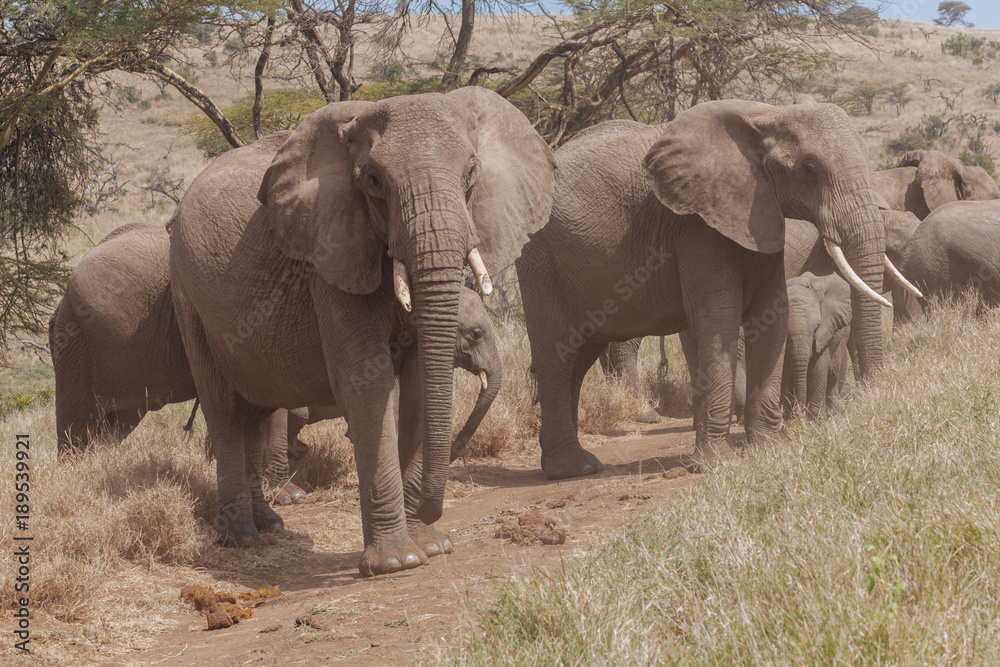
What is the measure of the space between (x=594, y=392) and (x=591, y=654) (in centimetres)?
778

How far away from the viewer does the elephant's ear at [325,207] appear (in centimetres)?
546

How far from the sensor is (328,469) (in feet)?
29.5

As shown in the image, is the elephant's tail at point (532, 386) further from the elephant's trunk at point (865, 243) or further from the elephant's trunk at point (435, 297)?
the elephant's trunk at point (435, 297)

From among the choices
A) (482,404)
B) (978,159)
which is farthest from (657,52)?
(978,159)

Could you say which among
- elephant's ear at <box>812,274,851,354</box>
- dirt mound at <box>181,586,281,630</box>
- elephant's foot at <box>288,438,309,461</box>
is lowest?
dirt mound at <box>181,586,281,630</box>

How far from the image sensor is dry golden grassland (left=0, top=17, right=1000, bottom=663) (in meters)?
3.09

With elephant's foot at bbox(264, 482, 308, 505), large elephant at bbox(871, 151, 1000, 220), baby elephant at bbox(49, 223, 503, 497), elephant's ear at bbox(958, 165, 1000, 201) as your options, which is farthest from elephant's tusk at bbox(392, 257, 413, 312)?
elephant's ear at bbox(958, 165, 1000, 201)

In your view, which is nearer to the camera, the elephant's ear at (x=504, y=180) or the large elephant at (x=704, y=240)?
the elephant's ear at (x=504, y=180)

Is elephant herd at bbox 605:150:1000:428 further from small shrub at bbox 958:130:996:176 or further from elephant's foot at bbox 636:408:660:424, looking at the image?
small shrub at bbox 958:130:996:176

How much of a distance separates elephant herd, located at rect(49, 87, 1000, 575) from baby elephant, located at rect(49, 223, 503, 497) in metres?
0.02

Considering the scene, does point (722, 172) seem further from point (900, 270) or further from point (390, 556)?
point (900, 270)

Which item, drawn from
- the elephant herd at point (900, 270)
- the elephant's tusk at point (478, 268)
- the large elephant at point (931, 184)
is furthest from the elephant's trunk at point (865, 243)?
the large elephant at point (931, 184)

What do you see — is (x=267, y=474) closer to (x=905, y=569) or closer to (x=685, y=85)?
(x=905, y=569)

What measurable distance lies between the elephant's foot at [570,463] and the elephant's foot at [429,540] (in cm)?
264
